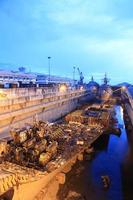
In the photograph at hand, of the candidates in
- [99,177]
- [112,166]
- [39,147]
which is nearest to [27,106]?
[112,166]

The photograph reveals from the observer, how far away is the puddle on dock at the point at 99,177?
621 inches

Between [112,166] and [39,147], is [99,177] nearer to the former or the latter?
[112,166]

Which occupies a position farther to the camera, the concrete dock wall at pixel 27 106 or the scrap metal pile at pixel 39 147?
the concrete dock wall at pixel 27 106

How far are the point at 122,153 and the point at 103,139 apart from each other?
3.85 m

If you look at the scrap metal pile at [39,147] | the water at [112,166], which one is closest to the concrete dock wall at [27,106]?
the scrap metal pile at [39,147]


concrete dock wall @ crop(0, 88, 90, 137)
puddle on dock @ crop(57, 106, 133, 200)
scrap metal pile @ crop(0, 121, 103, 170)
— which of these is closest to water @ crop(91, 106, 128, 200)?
puddle on dock @ crop(57, 106, 133, 200)

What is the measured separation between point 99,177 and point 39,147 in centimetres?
644

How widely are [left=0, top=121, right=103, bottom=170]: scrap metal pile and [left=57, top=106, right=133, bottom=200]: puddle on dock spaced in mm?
2220

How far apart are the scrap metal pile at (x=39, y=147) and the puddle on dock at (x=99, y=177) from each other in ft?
7.28

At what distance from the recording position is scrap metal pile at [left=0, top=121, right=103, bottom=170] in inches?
558

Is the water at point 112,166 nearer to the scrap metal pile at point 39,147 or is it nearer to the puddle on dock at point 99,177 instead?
the puddle on dock at point 99,177

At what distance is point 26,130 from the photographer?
17.1 meters

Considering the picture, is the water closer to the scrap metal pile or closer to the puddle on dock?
the puddle on dock

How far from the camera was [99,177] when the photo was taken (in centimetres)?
1861
